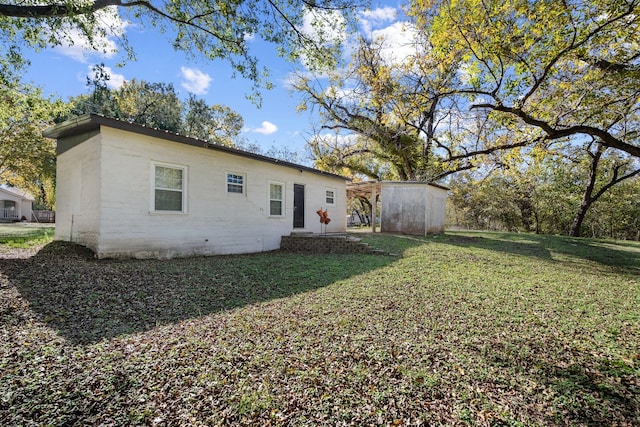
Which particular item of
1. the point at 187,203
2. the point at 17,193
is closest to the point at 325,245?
the point at 187,203

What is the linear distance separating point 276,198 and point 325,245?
7.95ft

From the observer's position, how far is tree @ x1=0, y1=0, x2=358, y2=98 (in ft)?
Answer: 22.4

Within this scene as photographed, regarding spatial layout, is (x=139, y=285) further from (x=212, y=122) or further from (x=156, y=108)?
(x=212, y=122)

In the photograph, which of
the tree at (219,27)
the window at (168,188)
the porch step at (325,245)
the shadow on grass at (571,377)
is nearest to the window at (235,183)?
the window at (168,188)

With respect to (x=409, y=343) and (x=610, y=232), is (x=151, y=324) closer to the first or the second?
(x=409, y=343)

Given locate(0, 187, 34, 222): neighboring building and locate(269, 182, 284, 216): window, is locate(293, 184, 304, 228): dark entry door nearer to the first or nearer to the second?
locate(269, 182, 284, 216): window

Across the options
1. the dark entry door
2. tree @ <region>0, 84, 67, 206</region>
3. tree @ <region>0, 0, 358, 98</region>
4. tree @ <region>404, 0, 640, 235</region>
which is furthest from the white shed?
tree @ <region>0, 84, 67, 206</region>

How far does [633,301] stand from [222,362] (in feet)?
19.2

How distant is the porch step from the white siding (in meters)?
0.49

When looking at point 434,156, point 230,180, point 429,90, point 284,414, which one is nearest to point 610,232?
point 434,156

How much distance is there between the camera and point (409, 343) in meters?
2.99

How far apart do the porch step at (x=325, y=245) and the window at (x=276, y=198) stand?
909 millimetres

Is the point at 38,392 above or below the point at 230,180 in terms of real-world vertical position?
below

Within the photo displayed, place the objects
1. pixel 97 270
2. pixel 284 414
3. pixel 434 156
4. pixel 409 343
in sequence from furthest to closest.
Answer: pixel 434 156 < pixel 97 270 < pixel 409 343 < pixel 284 414
